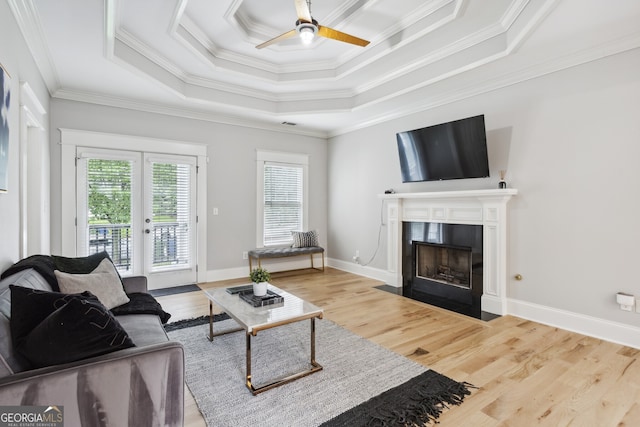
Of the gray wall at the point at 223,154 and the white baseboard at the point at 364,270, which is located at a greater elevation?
the gray wall at the point at 223,154

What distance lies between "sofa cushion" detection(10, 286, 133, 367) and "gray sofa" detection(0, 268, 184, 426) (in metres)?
0.04

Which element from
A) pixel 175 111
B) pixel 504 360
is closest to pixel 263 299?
pixel 504 360

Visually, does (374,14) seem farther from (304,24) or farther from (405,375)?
(405,375)

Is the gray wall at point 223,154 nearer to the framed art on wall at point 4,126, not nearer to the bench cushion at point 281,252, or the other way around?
the bench cushion at point 281,252

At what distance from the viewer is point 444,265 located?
439cm

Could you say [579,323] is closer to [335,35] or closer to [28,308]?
[335,35]

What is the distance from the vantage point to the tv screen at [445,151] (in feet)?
12.2

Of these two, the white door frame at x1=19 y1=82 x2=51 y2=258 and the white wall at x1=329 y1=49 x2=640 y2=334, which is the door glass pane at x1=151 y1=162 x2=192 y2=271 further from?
the white wall at x1=329 y1=49 x2=640 y2=334

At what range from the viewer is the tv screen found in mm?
3725

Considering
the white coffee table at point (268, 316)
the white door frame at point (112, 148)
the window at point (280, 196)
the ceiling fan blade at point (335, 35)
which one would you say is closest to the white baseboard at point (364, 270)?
the window at point (280, 196)

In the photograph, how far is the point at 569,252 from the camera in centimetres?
322

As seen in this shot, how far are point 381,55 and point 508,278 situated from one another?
116 inches

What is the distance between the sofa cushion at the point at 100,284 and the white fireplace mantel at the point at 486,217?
11.7 feet

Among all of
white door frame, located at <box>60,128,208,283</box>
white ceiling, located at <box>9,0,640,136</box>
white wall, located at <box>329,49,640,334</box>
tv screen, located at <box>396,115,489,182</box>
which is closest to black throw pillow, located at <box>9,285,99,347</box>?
white ceiling, located at <box>9,0,640,136</box>
